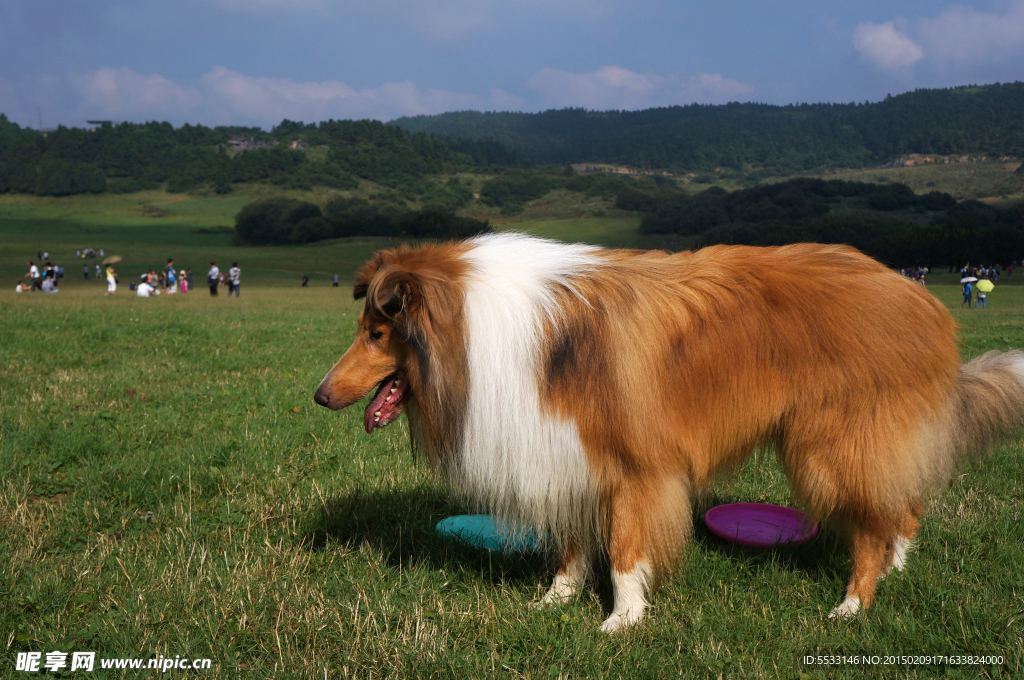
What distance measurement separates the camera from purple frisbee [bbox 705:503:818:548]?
465 cm

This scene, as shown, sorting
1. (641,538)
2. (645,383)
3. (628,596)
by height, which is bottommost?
(628,596)

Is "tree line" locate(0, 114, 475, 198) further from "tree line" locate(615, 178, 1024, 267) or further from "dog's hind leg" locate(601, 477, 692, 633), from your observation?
"dog's hind leg" locate(601, 477, 692, 633)

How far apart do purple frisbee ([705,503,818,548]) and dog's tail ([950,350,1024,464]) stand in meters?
1.08

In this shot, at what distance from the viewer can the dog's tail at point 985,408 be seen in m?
4.18

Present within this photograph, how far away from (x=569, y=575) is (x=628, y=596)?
0.54 m

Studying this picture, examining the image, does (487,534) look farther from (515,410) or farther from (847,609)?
(847,609)

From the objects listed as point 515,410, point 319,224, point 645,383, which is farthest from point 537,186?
point 515,410

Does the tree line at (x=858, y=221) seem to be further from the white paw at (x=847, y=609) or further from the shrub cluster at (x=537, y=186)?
the white paw at (x=847, y=609)

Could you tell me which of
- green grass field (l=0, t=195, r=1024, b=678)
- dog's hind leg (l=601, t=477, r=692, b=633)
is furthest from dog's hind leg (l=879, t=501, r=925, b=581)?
dog's hind leg (l=601, t=477, r=692, b=633)

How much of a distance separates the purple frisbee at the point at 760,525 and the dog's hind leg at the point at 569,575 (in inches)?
46.6

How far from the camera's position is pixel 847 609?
3.92 metres

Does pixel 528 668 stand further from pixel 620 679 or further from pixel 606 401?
pixel 606 401

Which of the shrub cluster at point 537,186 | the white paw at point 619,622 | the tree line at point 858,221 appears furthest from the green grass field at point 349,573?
the shrub cluster at point 537,186

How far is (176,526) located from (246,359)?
6678 mm
